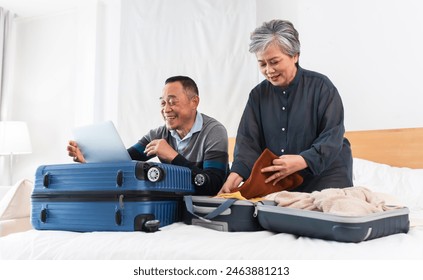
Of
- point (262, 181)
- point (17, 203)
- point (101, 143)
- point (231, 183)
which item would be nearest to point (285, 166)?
point (262, 181)

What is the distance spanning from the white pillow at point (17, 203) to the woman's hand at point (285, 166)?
112cm

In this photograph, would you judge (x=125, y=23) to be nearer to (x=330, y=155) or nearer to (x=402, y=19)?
(x=402, y=19)

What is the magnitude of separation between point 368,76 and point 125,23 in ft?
6.18

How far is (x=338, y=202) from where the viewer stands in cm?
84

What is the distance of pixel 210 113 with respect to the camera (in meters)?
2.58

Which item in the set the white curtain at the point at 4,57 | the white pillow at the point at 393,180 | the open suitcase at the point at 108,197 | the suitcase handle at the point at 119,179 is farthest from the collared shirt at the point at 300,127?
the white curtain at the point at 4,57

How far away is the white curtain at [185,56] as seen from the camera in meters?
2.51

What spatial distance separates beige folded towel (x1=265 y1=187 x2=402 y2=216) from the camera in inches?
32.5

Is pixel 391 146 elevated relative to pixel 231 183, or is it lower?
elevated

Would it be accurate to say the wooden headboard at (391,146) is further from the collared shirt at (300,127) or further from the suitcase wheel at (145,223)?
the suitcase wheel at (145,223)

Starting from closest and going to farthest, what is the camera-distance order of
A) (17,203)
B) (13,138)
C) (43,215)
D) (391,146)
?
(43,215), (17,203), (391,146), (13,138)

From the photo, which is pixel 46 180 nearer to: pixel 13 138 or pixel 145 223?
pixel 145 223

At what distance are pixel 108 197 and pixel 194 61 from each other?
184 cm

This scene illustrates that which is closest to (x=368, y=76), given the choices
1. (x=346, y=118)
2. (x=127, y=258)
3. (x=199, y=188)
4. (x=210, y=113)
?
(x=346, y=118)
